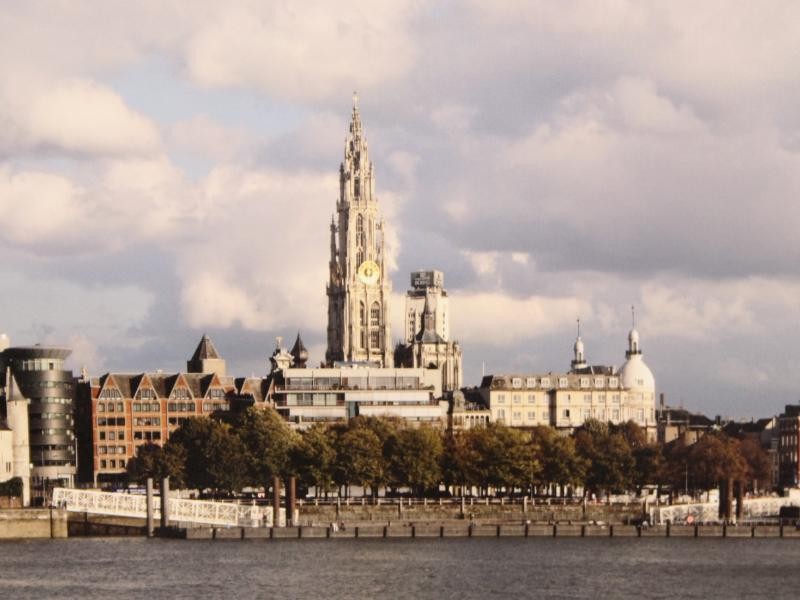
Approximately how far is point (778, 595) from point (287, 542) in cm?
4952

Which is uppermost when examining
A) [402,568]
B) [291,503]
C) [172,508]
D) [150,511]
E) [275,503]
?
[275,503]

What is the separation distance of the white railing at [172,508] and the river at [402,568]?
241 inches

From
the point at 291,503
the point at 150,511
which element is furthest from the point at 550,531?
the point at 150,511

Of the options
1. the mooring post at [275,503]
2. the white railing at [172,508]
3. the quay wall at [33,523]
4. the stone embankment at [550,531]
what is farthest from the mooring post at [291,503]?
the quay wall at [33,523]

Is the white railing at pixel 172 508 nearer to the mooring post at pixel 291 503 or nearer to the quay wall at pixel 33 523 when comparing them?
the quay wall at pixel 33 523

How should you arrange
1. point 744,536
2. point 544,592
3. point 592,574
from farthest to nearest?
point 744,536 < point 592,574 < point 544,592

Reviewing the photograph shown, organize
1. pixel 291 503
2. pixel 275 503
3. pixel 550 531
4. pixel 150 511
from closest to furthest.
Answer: pixel 150 511 < pixel 275 503 < pixel 550 531 < pixel 291 503

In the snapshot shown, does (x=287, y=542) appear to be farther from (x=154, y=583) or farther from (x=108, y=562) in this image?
(x=154, y=583)

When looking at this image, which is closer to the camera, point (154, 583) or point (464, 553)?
point (154, 583)

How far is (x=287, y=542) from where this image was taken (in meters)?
176

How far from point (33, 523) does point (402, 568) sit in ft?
140

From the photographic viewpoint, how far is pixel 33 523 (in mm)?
183250

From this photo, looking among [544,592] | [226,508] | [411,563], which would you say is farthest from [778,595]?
[226,508]

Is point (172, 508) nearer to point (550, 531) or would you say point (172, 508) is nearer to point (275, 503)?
point (275, 503)
